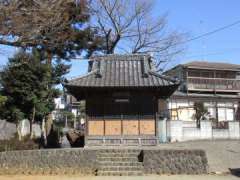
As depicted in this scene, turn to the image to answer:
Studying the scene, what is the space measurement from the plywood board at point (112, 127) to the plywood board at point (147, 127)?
1.14 meters

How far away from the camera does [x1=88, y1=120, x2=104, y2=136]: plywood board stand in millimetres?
23469

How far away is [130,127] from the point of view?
2347cm

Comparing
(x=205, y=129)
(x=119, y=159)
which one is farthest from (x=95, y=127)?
(x=205, y=129)

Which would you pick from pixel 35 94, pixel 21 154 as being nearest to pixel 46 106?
pixel 35 94

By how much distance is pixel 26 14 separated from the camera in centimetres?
1340

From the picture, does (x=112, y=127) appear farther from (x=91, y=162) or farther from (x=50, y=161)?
(x=50, y=161)

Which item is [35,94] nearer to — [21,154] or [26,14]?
[21,154]

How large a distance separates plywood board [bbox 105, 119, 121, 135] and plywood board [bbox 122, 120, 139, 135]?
0.30 m

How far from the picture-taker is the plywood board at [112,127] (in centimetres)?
2347

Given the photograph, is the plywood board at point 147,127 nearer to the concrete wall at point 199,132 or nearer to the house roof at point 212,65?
the concrete wall at point 199,132

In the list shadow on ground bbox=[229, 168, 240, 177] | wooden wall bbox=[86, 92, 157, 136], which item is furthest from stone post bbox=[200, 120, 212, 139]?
shadow on ground bbox=[229, 168, 240, 177]

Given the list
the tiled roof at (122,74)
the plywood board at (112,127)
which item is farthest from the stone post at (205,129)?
the plywood board at (112,127)

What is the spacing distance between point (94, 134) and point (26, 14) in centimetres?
1104

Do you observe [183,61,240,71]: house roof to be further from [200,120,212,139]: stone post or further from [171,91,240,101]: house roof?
[200,120,212,139]: stone post
